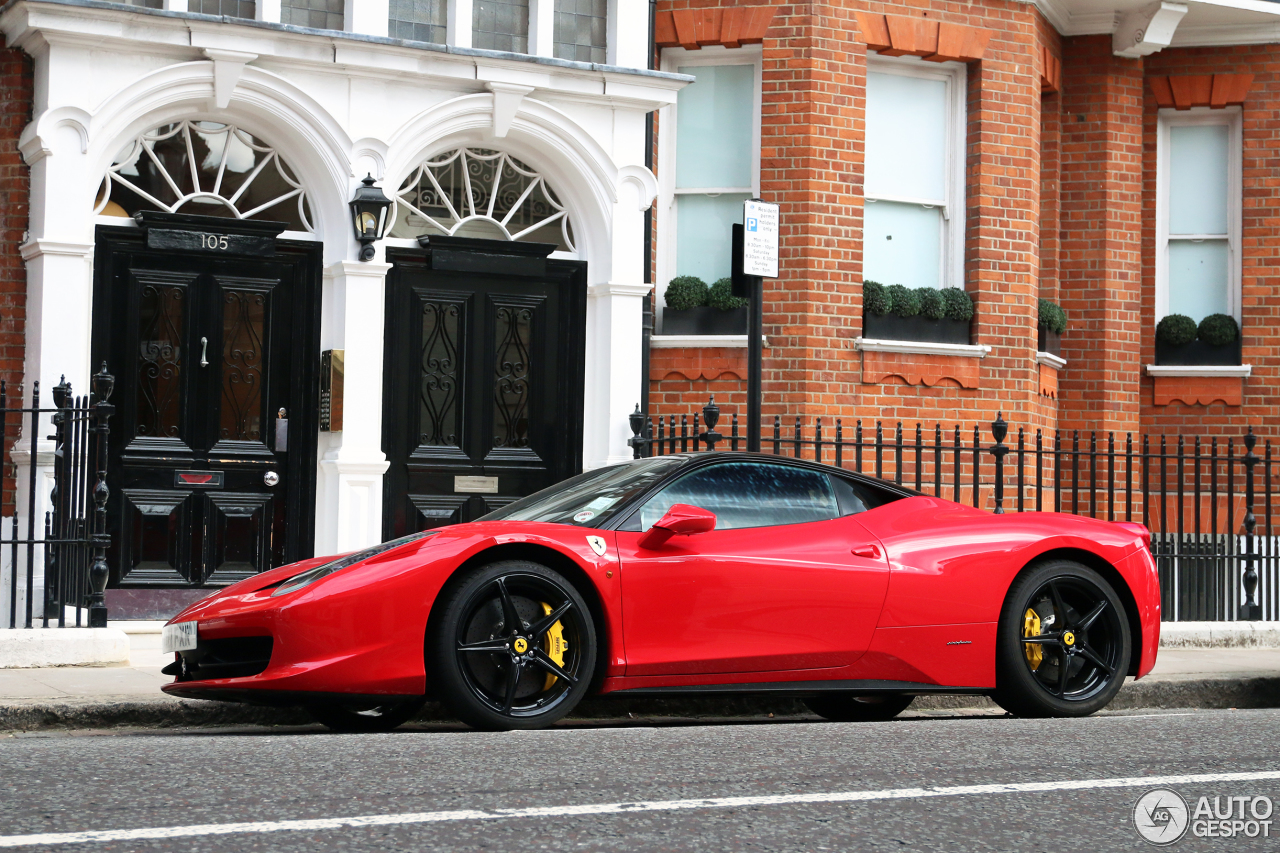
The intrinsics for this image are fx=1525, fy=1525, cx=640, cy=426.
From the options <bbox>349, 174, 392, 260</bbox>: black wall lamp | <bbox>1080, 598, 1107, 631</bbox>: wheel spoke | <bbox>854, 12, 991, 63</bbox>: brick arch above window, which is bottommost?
<bbox>1080, 598, 1107, 631</bbox>: wheel spoke

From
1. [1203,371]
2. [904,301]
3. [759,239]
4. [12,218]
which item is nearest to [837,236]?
[904,301]

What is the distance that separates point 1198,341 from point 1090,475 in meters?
2.25

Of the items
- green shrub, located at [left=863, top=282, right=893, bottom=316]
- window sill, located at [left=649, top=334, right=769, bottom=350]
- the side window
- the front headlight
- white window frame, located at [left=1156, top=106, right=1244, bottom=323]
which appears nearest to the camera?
the front headlight

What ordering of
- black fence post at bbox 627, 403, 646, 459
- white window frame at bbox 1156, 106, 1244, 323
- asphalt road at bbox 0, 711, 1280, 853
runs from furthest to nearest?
white window frame at bbox 1156, 106, 1244, 323 → black fence post at bbox 627, 403, 646, 459 → asphalt road at bbox 0, 711, 1280, 853

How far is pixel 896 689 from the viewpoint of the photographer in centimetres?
691

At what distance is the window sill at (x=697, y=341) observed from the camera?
12844 millimetres

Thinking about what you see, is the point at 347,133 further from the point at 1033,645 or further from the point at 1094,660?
the point at 1094,660

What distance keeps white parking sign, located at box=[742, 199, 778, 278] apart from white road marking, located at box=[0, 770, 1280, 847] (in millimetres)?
4542

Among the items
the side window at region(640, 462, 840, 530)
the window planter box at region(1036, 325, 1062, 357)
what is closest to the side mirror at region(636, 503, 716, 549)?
the side window at region(640, 462, 840, 530)

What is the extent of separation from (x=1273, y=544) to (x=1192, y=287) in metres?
2.69

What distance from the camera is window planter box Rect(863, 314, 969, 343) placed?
13188 mm

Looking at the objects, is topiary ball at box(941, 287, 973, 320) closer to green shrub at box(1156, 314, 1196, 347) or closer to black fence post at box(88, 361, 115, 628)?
green shrub at box(1156, 314, 1196, 347)

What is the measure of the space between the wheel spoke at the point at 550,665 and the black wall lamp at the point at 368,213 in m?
5.62

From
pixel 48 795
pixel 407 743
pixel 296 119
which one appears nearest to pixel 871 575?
pixel 407 743
